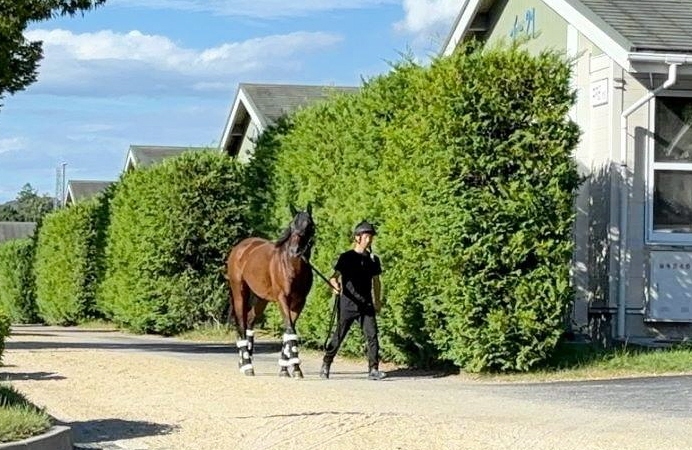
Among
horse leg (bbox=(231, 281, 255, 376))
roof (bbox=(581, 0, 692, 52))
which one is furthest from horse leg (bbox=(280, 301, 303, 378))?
roof (bbox=(581, 0, 692, 52))

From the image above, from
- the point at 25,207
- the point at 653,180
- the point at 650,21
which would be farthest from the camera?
the point at 25,207

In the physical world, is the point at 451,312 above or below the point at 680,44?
below

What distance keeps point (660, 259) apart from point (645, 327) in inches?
39.4

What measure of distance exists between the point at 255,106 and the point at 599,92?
73.5 ft

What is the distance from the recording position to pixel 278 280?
16.8 meters

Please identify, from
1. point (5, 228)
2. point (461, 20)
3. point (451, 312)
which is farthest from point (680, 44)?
point (5, 228)

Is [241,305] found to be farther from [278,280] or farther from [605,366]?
[605,366]

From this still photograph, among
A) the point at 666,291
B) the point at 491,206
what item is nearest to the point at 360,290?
the point at 491,206

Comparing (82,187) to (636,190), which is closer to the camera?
(636,190)

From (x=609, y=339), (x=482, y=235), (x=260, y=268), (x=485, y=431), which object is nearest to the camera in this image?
(x=485, y=431)

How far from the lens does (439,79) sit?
648 inches

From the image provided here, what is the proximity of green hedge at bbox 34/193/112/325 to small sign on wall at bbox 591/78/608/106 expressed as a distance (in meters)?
18.8

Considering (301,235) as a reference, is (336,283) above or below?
below

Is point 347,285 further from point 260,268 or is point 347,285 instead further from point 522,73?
point 522,73
